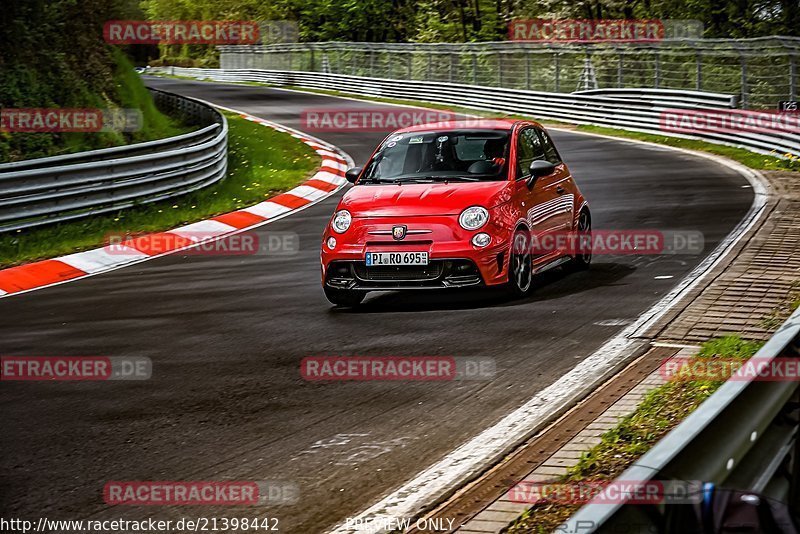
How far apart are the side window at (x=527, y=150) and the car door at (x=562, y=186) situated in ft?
0.49

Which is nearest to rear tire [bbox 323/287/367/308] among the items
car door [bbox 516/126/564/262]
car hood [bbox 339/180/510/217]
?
car hood [bbox 339/180/510/217]

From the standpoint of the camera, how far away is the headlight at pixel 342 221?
10.3m

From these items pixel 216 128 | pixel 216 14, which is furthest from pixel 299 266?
pixel 216 14

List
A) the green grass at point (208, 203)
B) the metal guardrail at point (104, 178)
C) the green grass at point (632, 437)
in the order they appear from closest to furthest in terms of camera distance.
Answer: the green grass at point (632, 437)
the green grass at point (208, 203)
the metal guardrail at point (104, 178)

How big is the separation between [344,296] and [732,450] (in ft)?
23.6

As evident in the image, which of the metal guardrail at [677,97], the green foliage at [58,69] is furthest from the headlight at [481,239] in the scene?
the metal guardrail at [677,97]

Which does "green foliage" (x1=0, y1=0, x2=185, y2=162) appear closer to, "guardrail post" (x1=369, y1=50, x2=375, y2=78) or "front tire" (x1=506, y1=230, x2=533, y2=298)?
"front tire" (x1=506, y1=230, x2=533, y2=298)

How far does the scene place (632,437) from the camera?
5859mm

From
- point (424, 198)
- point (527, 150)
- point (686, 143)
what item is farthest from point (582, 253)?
point (686, 143)

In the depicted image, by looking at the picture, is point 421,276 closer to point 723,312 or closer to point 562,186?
point 562,186

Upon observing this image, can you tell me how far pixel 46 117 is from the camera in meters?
19.2

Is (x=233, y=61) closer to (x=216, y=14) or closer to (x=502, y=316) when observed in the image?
(x=216, y=14)

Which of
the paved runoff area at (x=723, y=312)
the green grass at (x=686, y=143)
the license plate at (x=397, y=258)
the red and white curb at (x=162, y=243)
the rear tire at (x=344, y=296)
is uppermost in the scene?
the license plate at (x=397, y=258)

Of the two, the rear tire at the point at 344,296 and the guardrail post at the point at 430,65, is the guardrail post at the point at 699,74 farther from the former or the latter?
the rear tire at the point at 344,296
